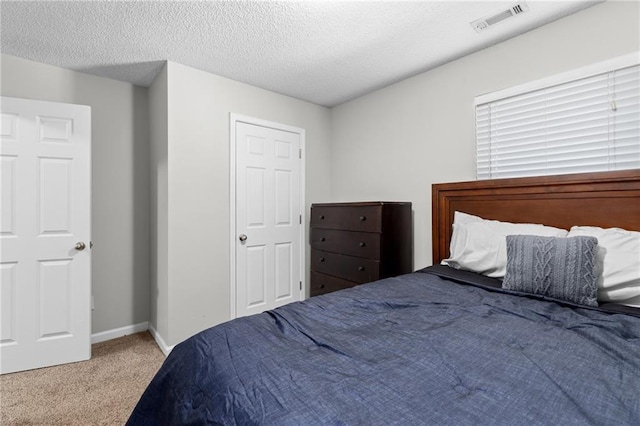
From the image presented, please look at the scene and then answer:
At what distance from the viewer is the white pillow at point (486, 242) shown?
1850 mm

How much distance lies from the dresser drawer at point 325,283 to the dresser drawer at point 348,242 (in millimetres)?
279

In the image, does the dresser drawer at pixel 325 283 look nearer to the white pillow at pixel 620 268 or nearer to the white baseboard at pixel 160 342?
the white baseboard at pixel 160 342

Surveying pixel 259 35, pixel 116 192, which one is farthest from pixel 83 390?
pixel 259 35

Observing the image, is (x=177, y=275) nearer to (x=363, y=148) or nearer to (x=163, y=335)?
(x=163, y=335)

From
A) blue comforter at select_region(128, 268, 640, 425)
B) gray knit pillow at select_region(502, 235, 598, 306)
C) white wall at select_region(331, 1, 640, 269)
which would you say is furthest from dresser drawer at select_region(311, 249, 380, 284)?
blue comforter at select_region(128, 268, 640, 425)

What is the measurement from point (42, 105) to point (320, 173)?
2577mm

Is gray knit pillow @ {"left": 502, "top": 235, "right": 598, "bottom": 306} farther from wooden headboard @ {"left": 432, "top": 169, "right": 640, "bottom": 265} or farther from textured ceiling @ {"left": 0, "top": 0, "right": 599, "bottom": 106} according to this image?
textured ceiling @ {"left": 0, "top": 0, "right": 599, "bottom": 106}

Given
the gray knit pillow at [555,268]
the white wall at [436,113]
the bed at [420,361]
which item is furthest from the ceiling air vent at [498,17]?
the gray knit pillow at [555,268]

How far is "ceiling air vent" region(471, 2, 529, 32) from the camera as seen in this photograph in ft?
6.23

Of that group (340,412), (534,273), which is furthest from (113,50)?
(534,273)

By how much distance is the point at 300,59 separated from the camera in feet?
8.41

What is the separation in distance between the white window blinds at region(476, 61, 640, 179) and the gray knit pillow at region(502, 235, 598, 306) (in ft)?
2.38

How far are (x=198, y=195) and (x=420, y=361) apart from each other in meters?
2.36

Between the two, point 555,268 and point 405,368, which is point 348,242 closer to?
point 555,268
